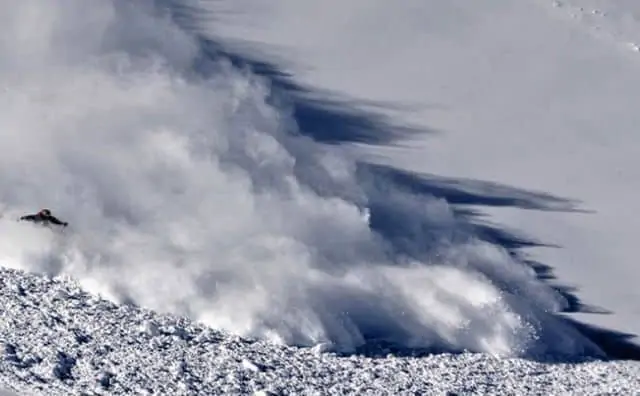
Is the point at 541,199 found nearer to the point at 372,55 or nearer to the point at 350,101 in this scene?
the point at 350,101

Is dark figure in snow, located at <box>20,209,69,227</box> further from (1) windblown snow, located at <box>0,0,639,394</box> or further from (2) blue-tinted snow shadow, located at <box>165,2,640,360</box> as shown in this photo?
(2) blue-tinted snow shadow, located at <box>165,2,640,360</box>

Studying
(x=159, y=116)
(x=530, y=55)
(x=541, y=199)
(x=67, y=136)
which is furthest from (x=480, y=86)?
(x=67, y=136)

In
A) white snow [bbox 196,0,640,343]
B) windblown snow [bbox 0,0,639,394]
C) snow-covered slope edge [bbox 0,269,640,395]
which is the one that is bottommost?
snow-covered slope edge [bbox 0,269,640,395]

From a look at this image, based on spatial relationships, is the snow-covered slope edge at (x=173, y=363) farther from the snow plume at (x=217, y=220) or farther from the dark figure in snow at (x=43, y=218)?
the dark figure in snow at (x=43, y=218)

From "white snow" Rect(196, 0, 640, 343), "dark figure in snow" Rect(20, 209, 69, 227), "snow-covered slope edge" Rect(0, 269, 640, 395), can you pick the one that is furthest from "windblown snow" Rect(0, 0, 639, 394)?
"white snow" Rect(196, 0, 640, 343)

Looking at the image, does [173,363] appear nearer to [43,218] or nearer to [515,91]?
[43,218]

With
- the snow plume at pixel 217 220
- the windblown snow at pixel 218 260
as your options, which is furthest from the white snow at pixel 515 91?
the snow plume at pixel 217 220

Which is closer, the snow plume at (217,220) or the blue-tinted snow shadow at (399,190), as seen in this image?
the snow plume at (217,220)
